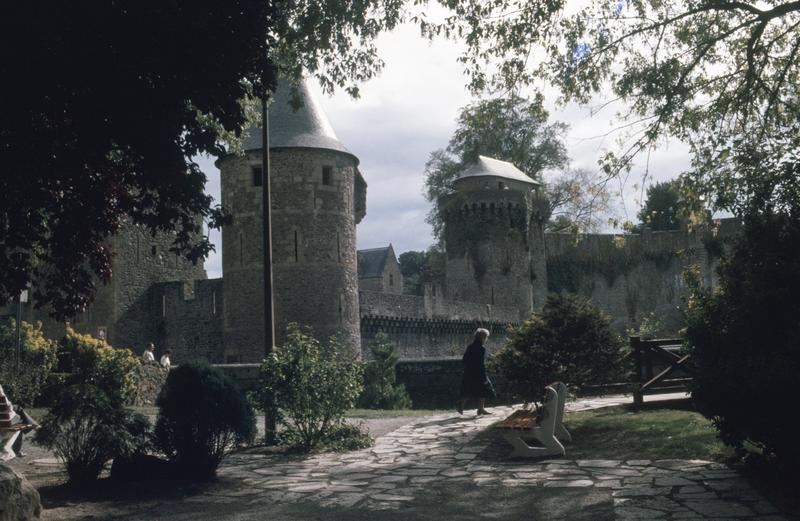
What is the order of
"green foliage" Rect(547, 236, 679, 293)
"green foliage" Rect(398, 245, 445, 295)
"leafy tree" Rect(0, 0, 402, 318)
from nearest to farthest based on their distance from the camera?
"leafy tree" Rect(0, 0, 402, 318) < "green foliage" Rect(547, 236, 679, 293) < "green foliage" Rect(398, 245, 445, 295)

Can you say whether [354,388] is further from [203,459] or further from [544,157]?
[544,157]

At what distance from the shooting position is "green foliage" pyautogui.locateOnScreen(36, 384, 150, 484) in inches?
289

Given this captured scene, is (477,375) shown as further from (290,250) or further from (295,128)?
(295,128)

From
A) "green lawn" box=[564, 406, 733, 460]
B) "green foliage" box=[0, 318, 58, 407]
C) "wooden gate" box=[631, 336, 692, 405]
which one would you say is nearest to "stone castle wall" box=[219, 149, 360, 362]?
"green foliage" box=[0, 318, 58, 407]

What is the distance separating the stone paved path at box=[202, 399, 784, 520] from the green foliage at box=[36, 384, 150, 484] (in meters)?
1.29

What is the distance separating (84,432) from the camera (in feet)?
24.3

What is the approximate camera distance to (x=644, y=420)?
394 inches

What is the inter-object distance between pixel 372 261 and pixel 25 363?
46.5 meters

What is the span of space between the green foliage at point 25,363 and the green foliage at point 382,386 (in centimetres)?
683

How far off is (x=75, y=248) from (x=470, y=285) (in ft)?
110

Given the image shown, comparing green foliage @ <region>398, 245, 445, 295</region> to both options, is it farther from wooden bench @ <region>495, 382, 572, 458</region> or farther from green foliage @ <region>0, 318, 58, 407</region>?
wooden bench @ <region>495, 382, 572, 458</region>

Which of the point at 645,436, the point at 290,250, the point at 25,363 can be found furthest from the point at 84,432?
the point at 290,250

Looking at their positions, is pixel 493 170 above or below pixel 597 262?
above

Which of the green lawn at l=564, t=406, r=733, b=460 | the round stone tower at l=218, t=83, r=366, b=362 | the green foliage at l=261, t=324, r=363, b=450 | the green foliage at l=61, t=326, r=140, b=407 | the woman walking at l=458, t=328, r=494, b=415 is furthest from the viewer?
the round stone tower at l=218, t=83, r=366, b=362
